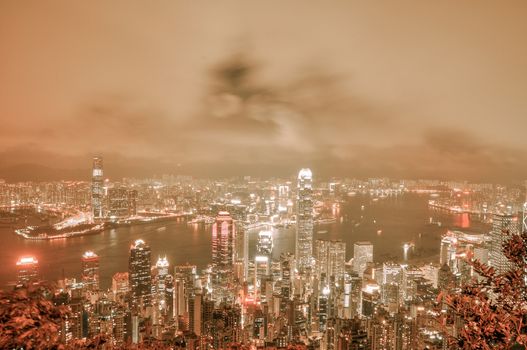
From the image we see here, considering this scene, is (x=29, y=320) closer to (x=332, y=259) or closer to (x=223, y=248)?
(x=223, y=248)

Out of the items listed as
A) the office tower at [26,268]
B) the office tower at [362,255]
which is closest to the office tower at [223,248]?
the office tower at [362,255]

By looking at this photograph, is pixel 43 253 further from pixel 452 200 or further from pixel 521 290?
pixel 452 200

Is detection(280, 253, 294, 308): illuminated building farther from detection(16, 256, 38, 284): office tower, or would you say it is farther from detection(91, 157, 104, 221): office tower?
detection(91, 157, 104, 221): office tower

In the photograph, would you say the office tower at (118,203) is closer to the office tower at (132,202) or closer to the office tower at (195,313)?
the office tower at (132,202)

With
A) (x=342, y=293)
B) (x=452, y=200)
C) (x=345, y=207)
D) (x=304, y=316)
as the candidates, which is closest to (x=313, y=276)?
(x=342, y=293)

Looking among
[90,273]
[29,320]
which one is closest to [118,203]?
[90,273]

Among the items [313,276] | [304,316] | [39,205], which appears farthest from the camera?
[39,205]

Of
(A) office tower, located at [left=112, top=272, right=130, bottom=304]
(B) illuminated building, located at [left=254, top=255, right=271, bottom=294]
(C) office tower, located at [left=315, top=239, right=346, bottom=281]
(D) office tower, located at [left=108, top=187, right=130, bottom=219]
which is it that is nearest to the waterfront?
(A) office tower, located at [left=112, top=272, right=130, bottom=304]
